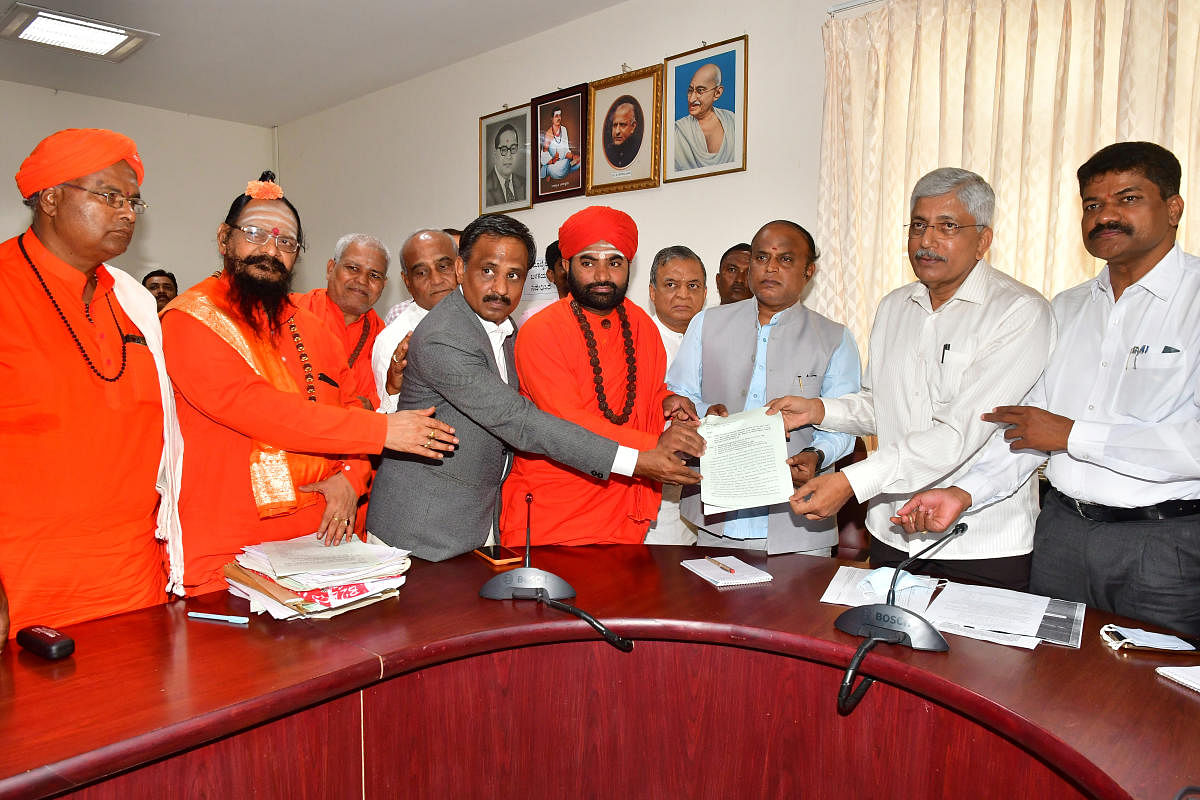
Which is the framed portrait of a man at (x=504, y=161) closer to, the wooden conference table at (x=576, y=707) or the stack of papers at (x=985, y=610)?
the wooden conference table at (x=576, y=707)

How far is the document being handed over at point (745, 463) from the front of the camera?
6.84ft

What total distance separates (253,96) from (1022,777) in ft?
25.4

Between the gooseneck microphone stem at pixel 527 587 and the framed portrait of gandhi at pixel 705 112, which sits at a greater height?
the framed portrait of gandhi at pixel 705 112

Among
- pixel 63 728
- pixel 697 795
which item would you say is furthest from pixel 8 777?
pixel 697 795

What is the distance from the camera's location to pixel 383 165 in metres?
6.95

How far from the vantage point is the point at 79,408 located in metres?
1.90

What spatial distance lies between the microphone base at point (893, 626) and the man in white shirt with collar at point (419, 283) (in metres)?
2.50

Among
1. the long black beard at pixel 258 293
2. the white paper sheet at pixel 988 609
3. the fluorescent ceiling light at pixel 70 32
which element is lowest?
the white paper sheet at pixel 988 609

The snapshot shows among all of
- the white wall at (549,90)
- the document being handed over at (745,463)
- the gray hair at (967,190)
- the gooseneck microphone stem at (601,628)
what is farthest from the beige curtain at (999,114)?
the gooseneck microphone stem at (601,628)

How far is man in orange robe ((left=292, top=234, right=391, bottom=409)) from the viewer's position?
13.8 feet

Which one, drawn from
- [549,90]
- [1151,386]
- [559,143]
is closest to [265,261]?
[1151,386]

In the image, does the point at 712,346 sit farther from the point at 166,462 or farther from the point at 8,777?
the point at 8,777

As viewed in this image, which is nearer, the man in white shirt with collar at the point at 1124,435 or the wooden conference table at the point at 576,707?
the wooden conference table at the point at 576,707

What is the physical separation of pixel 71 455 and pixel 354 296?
2.46 meters
